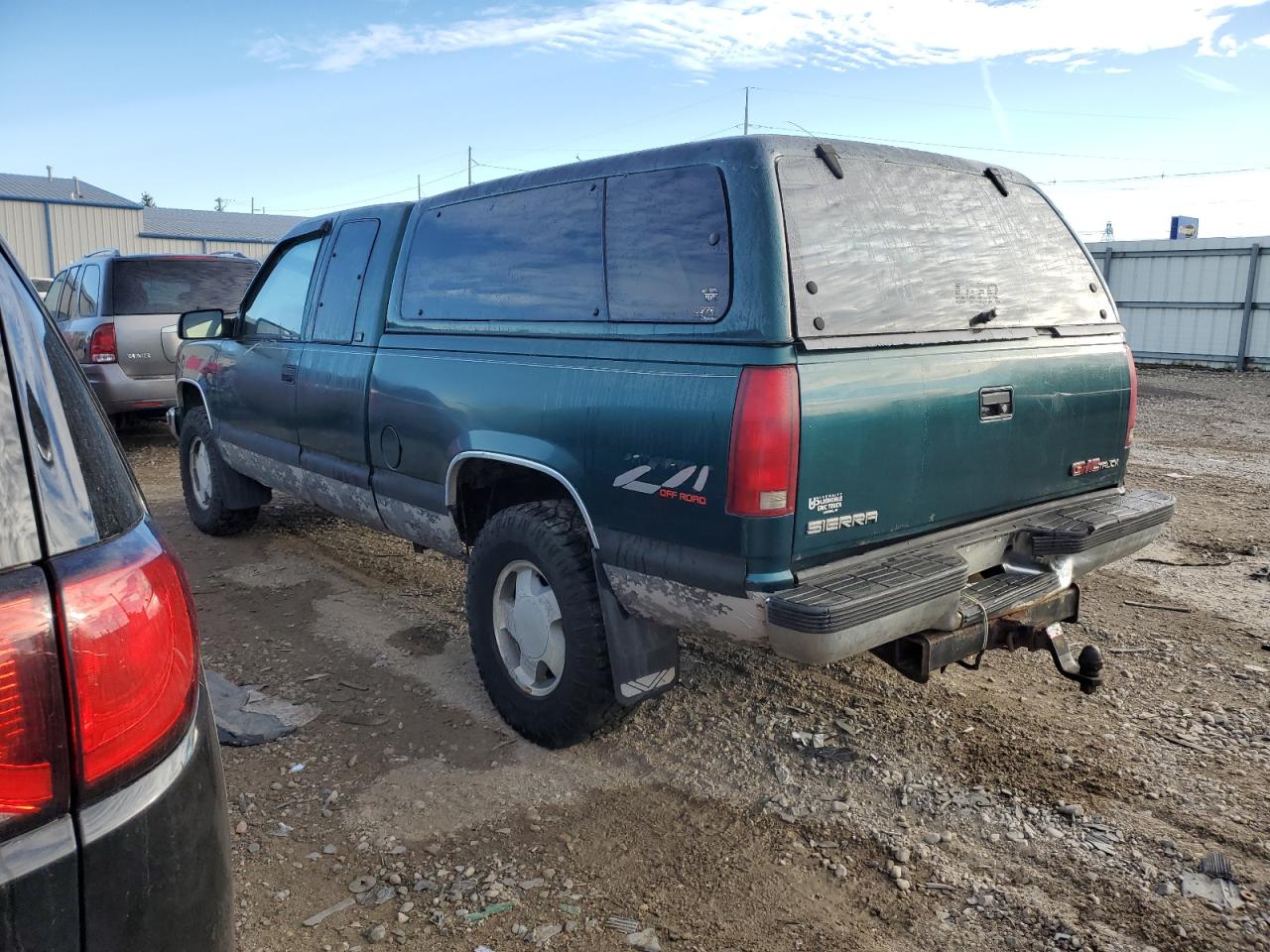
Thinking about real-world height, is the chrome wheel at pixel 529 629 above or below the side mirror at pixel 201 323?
below

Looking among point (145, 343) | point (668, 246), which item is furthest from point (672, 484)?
point (145, 343)

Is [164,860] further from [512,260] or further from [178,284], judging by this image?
[178,284]

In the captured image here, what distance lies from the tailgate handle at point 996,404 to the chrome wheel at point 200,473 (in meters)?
5.11

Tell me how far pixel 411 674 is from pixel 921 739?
2243 millimetres

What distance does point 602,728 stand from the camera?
3.57m

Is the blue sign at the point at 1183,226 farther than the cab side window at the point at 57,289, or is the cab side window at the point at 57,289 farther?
the blue sign at the point at 1183,226

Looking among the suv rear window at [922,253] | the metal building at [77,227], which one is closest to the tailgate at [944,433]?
the suv rear window at [922,253]

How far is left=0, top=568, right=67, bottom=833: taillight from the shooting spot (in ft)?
3.77

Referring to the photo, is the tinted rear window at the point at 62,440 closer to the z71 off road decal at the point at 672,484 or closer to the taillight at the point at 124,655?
the taillight at the point at 124,655

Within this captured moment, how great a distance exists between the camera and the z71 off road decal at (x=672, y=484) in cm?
287

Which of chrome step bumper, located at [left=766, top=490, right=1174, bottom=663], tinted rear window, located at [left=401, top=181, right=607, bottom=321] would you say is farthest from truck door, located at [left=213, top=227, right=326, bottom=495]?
chrome step bumper, located at [left=766, top=490, right=1174, bottom=663]

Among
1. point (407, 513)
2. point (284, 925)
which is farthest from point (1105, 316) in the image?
point (284, 925)

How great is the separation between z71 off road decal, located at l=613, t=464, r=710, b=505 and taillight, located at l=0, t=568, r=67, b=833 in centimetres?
192

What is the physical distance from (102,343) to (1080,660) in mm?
9189
